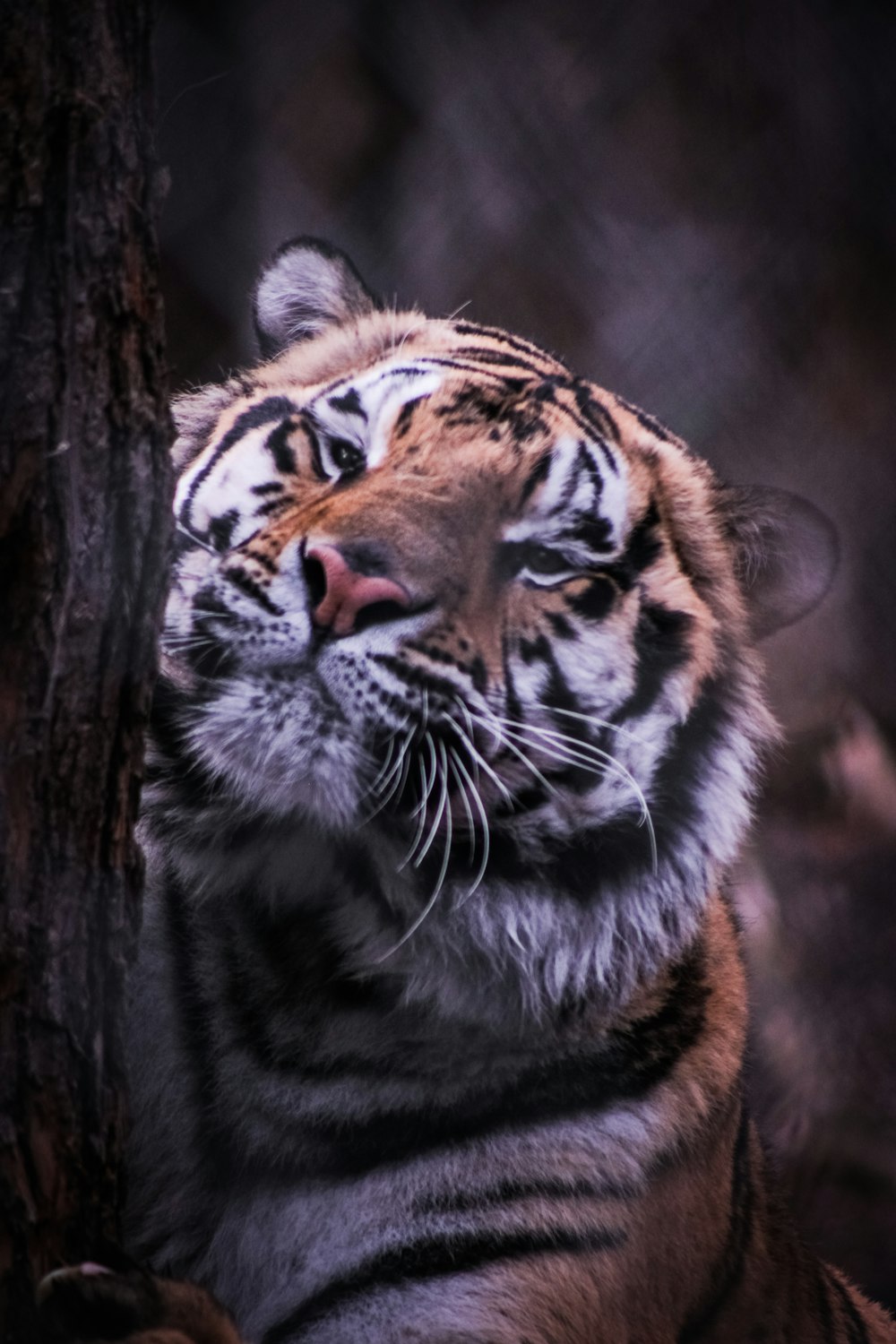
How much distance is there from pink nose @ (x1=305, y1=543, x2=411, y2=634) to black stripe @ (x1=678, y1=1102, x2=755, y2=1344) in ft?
2.59

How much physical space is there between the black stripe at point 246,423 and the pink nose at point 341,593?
1.15 ft

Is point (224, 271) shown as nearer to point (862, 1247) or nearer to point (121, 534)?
point (121, 534)

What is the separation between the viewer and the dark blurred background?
257 cm

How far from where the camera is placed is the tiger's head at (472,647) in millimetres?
1180

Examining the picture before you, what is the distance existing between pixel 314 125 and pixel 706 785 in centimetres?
185

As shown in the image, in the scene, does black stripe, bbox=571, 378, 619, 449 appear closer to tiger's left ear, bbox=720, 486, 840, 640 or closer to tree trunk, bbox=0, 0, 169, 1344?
tiger's left ear, bbox=720, 486, 840, 640

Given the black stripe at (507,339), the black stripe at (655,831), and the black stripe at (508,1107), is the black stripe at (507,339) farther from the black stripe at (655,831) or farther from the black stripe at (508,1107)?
the black stripe at (508,1107)

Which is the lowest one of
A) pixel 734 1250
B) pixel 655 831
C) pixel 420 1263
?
pixel 734 1250

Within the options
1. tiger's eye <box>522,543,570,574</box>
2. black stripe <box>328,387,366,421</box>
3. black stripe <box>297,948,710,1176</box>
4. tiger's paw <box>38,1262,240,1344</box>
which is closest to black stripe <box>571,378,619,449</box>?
tiger's eye <box>522,543,570,574</box>

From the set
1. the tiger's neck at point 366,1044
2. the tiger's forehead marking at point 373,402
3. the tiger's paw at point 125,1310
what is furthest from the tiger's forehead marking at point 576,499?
the tiger's paw at point 125,1310

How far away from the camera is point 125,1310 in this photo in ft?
2.95

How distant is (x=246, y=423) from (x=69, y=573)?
2.34 feet

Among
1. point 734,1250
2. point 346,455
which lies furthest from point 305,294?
point 734,1250

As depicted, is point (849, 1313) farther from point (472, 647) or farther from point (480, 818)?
point (472, 647)
